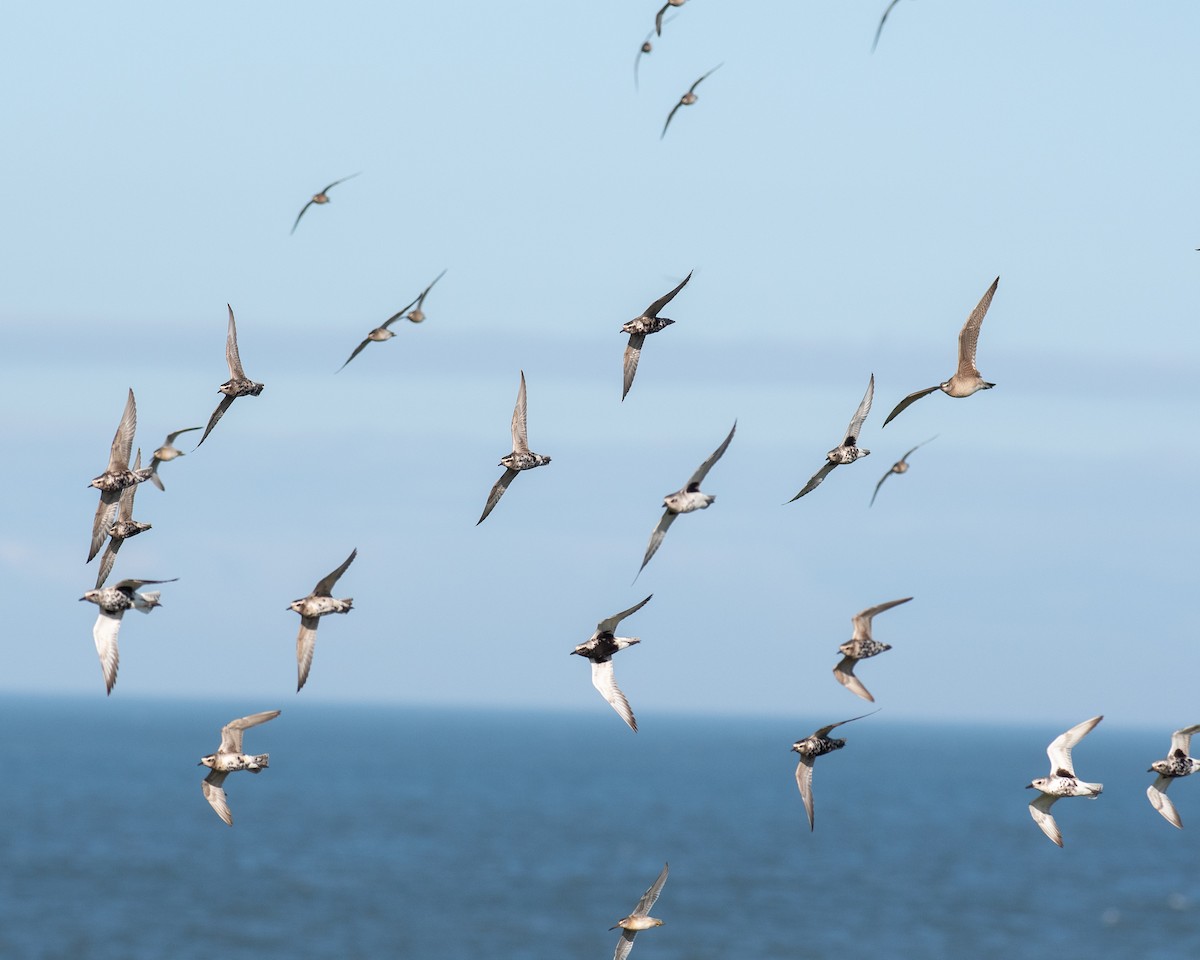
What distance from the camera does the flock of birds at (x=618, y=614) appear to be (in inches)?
1519

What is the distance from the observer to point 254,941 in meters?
167

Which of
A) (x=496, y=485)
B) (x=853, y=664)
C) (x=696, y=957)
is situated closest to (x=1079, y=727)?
(x=853, y=664)

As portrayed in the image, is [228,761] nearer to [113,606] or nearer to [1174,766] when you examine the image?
[113,606]

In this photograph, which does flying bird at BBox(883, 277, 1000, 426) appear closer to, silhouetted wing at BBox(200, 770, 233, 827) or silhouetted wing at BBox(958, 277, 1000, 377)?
silhouetted wing at BBox(958, 277, 1000, 377)

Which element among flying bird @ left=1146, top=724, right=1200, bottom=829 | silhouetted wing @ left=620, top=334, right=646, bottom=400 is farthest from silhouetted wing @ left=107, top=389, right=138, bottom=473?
flying bird @ left=1146, top=724, right=1200, bottom=829

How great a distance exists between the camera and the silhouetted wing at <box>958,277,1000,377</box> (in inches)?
1527

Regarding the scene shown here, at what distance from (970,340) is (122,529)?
1937cm

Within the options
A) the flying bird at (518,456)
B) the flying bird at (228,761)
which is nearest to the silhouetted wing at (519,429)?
the flying bird at (518,456)

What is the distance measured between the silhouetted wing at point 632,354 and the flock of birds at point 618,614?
2 centimetres

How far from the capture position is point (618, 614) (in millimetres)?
39125

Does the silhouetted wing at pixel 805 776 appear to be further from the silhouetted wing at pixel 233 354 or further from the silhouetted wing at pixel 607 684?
the silhouetted wing at pixel 233 354

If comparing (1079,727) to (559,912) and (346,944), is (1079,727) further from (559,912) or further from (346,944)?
(559,912)

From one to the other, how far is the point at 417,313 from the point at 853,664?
18803mm

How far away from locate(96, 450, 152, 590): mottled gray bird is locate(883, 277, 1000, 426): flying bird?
17755 mm
